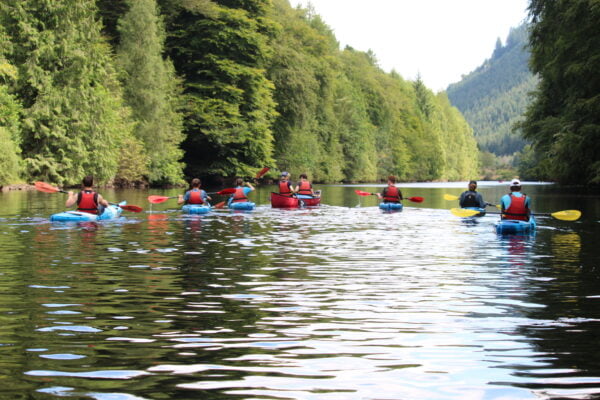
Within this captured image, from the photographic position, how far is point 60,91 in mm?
43469

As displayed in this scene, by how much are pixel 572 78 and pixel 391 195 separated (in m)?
12.4

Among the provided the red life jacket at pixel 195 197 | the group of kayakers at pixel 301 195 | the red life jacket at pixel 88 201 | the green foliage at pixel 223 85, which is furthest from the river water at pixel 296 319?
the green foliage at pixel 223 85

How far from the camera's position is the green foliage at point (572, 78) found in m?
34.5

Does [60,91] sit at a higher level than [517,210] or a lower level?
higher

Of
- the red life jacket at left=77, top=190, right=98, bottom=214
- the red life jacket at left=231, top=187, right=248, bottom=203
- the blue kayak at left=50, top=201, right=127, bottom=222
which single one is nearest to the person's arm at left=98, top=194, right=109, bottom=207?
the blue kayak at left=50, top=201, right=127, bottom=222

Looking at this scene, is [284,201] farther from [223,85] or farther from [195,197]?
[223,85]

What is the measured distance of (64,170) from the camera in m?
43.3

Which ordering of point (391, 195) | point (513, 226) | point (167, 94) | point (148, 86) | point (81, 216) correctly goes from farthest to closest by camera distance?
1. point (167, 94)
2. point (148, 86)
3. point (391, 195)
4. point (81, 216)
5. point (513, 226)

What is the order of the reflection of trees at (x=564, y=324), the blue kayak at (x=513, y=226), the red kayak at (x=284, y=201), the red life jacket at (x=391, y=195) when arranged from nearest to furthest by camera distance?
the reflection of trees at (x=564, y=324) → the blue kayak at (x=513, y=226) → the red life jacket at (x=391, y=195) → the red kayak at (x=284, y=201)

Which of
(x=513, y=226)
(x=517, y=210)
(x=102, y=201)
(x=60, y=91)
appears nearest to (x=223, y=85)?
(x=60, y=91)

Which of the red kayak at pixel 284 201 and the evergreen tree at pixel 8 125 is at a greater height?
the evergreen tree at pixel 8 125

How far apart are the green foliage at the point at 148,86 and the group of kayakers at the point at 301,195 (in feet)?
67.5

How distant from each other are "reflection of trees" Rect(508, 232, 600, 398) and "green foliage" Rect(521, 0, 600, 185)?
2153 centimetres

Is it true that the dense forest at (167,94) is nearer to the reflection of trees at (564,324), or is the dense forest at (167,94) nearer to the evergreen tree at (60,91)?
the evergreen tree at (60,91)
